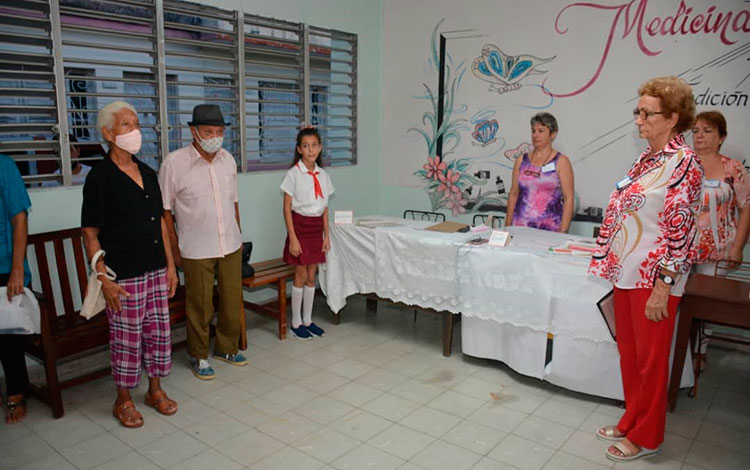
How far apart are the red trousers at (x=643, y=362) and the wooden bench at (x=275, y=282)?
8.02ft

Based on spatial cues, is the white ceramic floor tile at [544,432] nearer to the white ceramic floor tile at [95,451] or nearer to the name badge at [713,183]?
the name badge at [713,183]

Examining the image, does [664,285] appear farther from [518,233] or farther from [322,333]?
[322,333]

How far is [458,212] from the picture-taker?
5.43m

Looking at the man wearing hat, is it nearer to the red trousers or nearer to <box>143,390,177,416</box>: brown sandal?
<box>143,390,177,416</box>: brown sandal

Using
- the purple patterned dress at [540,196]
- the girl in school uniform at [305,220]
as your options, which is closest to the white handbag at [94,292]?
the girl in school uniform at [305,220]

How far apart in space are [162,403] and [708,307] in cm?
303

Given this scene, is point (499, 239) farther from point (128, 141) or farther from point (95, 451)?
point (95, 451)

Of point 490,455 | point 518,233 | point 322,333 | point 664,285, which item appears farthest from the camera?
point 322,333

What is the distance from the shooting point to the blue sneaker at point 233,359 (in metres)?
3.87

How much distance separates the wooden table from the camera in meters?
2.80

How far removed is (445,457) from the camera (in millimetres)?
2777

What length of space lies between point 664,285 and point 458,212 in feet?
9.93

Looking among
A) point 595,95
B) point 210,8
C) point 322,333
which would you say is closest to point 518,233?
point 595,95

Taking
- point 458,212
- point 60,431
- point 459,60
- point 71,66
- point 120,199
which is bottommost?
point 60,431
